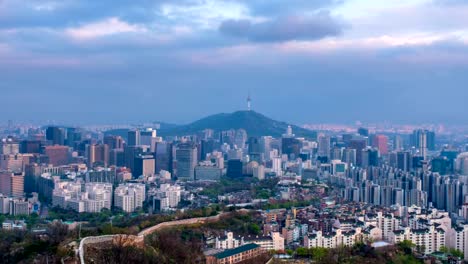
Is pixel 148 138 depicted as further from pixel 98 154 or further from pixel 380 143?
pixel 380 143

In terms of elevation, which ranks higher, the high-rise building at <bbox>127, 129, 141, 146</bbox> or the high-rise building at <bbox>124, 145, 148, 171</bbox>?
the high-rise building at <bbox>127, 129, 141, 146</bbox>

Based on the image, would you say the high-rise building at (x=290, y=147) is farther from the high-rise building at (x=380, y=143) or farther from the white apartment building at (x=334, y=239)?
the white apartment building at (x=334, y=239)

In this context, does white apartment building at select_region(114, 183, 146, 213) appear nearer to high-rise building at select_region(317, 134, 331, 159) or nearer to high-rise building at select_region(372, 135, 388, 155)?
high-rise building at select_region(317, 134, 331, 159)

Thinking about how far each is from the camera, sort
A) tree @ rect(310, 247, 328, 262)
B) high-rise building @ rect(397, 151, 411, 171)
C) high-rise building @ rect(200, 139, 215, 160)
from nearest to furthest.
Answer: tree @ rect(310, 247, 328, 262) < high-rise building @ rect(397, 151, 411, 171) < high-rise building @ rect(200, 139, 215, 160)

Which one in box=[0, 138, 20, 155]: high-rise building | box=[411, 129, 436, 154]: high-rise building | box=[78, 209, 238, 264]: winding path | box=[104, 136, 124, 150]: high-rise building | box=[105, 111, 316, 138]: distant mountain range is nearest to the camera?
box=[78, 209, 238, 264]: winding path

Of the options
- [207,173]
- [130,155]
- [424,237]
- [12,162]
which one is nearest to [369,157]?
[207,173]

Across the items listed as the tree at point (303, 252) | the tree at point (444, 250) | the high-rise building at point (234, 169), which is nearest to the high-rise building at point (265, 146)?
the high-rise building at point (234, 169)

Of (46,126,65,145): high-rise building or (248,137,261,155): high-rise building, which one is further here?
(248,137,261,155): high-rise building

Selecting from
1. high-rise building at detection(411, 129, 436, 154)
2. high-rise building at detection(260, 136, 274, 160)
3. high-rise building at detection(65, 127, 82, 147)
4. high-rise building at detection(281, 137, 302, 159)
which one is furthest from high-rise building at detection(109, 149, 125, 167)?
high-rise building at detection(411, 129, 436, 154)

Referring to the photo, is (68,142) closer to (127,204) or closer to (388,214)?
(127,204)

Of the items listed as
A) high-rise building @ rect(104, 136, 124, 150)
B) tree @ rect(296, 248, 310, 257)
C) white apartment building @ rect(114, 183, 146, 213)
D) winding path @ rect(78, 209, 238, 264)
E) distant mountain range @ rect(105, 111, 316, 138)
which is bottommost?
white apartment building @ rect(114, 183, 146, 213)
